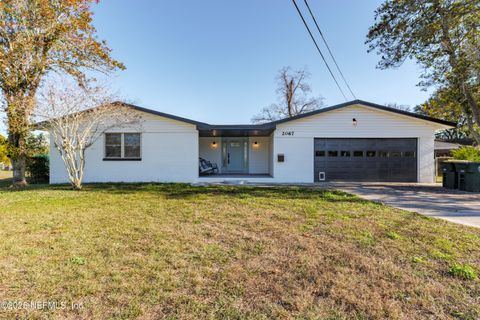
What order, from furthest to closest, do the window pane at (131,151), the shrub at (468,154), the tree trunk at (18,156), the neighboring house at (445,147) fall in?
the neighboring house at (445,147)
the shrub at (468,154)
the window pane at (131,151)
the tree trunk at (18,156)

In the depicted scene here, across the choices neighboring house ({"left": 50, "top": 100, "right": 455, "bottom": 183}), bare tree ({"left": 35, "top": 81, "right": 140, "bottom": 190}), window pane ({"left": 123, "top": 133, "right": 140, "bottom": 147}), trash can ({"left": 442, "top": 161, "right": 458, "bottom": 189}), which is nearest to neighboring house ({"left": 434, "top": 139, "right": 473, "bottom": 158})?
neighboring house ({"left": 50, "top": 100, "right": 455, "bottom": 183})

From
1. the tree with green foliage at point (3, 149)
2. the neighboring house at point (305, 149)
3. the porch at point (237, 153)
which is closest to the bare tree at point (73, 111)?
the tree with green foliage at point (3, 149)

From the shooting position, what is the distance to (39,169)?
491 inches

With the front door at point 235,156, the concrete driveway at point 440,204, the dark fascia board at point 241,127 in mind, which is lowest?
the concrete driveway at point 440,204

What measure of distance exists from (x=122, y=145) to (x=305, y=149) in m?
9.04

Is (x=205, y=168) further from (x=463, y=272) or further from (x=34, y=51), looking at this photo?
(x=463, y=272)

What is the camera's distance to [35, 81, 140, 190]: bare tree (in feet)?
27.6

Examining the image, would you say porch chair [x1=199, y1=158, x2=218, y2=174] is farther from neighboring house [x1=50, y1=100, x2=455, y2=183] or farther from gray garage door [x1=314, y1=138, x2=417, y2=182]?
gray garage door [x1=314, y1=138, x2=417, y2=182]

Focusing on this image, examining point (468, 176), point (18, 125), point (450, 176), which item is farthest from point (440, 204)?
point (18, 125)

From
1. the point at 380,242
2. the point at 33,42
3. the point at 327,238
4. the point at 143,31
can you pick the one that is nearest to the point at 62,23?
the point at 33,42

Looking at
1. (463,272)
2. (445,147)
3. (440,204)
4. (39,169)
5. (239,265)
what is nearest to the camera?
(463,272)

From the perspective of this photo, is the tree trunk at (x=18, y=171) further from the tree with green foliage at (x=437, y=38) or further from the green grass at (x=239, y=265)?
the tree with green foliage at (x=437, y=38)

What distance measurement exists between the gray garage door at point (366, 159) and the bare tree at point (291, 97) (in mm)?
18455

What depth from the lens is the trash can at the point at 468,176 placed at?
9.04 meters
